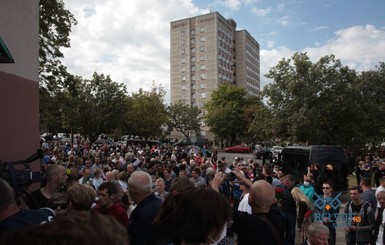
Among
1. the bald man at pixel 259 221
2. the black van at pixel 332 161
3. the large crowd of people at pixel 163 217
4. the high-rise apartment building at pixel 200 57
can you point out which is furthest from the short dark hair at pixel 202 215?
the high-rise apartment building at pixel 200 57

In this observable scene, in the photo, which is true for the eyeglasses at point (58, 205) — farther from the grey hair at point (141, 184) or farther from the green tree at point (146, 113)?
the green tree at point (146, 113)

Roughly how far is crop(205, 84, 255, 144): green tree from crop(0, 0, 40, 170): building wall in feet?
158

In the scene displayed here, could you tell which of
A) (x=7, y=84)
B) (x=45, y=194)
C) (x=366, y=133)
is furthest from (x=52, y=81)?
(x=366, y=133)

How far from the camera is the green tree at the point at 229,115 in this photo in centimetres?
5722

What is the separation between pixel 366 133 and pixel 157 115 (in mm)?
25983

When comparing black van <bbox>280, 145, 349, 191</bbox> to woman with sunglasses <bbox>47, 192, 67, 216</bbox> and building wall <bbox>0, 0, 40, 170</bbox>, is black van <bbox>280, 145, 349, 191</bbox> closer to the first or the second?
building wall <bbox>0, 0, 40, 170</bbox>

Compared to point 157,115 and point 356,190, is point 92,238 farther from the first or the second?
point 157,115

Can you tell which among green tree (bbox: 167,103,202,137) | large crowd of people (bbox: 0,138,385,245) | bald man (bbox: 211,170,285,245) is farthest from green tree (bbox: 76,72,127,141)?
bald man (bbox: 211,170,285,245)

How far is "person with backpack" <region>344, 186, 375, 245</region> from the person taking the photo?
18.2ft

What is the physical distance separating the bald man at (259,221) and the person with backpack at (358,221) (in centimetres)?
328

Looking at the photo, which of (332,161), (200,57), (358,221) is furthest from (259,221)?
(200,57)

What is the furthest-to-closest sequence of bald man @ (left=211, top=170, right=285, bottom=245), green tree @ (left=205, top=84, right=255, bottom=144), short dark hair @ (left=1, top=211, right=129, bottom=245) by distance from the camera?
green tree @ (left=205, top=84, right=255, bottom=144) → bald man @ (left=211, top=170, right=285, bottom=245) → short dark hair @ (left=1, top=211, right=129, bottom=245)

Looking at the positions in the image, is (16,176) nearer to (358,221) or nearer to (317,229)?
(317,229)

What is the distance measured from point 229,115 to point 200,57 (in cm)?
3263
